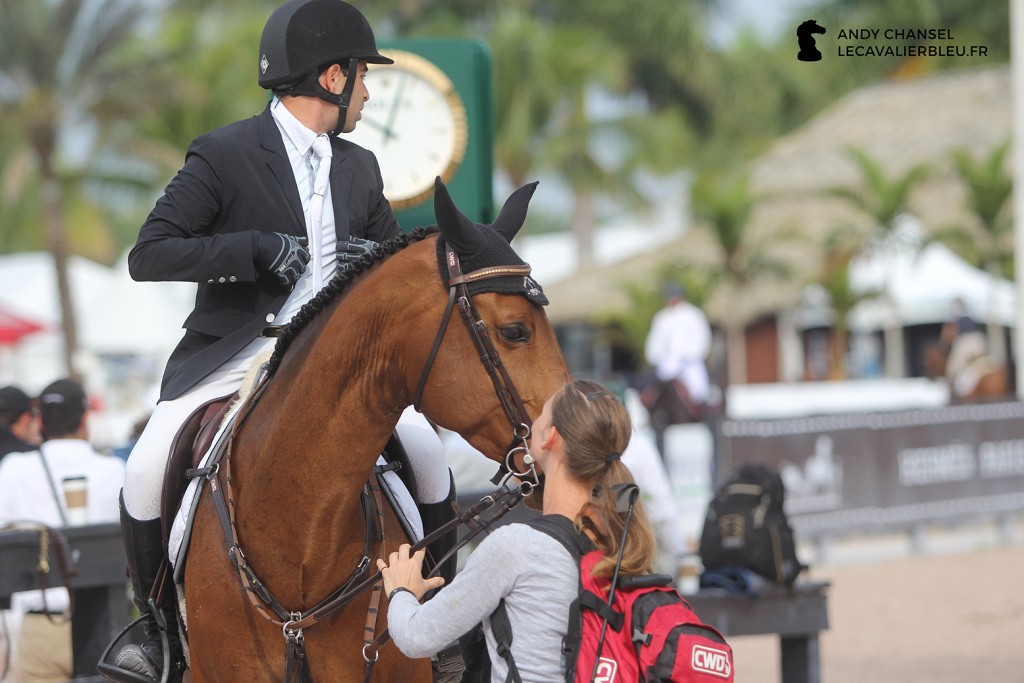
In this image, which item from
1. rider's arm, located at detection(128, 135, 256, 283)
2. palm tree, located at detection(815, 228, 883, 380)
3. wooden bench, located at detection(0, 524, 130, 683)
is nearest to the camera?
rider's arm, located at detection(128, 135, 256, 283)

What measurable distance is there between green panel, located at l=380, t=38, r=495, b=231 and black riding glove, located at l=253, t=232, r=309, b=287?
405 centimetres

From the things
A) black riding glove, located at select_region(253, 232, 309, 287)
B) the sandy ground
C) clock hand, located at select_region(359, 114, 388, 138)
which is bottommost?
the sandy ground

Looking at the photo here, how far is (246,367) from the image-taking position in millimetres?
4137

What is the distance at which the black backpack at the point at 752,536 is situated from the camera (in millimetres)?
6223

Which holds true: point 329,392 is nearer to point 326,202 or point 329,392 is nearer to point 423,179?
point 326,202

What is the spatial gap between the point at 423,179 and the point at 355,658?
4.41 meters

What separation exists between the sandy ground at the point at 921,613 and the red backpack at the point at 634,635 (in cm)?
600

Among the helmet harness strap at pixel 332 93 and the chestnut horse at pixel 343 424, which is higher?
the helmet harness strap at pixel 332 93

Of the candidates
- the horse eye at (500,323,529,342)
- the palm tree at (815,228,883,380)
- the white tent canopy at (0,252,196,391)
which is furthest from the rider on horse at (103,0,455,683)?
the white tent canopy at (0,252,196,391)

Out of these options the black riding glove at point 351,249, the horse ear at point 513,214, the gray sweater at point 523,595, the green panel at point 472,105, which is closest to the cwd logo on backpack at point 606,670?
the gray sweater at point 523,595

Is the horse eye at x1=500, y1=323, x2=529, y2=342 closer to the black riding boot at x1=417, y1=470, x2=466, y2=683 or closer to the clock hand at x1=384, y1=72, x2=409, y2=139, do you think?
the black riding boot at x1=417, y1=470, x2=466, y2=683

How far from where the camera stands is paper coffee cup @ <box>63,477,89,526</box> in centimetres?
638

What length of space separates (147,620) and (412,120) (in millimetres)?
4464

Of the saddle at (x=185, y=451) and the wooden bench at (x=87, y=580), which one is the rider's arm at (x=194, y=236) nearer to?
the saddle at (x=185, y=451)
